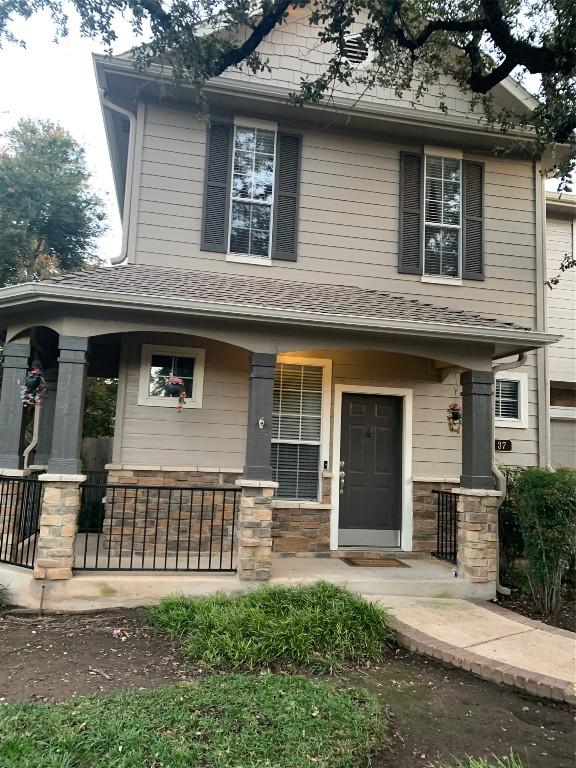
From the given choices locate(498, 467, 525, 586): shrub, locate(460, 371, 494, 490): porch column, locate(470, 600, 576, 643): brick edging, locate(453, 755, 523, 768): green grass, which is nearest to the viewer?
locate(453, 755, 523, 768): green grass

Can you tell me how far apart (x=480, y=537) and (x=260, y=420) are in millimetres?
2567

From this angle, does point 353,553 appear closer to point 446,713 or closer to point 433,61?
point 446,713

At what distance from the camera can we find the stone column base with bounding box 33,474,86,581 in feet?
15.5

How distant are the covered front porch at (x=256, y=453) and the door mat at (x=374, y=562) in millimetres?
181

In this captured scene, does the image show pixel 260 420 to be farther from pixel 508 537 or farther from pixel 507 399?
pixel 507 399

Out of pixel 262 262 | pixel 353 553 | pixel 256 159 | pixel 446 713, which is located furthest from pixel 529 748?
pixel 256 159

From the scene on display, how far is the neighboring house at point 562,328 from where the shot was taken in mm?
8352

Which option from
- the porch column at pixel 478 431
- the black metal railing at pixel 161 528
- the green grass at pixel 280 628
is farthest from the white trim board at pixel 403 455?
the green grass at pixel 280 628

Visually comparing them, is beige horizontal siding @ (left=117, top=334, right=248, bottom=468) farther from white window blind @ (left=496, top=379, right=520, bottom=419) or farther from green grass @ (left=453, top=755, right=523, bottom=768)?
green grass @ (left=453, top=755, right=523, bottom=768)

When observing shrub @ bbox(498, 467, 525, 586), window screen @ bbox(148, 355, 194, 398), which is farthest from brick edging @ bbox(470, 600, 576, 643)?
window screen @ bbox(148, 355, 194, 398)

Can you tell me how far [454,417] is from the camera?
6719 millimetres

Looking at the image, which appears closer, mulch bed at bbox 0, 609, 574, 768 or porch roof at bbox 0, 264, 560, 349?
mulch bed at bbox 0, 609, 574, 768

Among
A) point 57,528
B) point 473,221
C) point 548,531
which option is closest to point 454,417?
point 548,531

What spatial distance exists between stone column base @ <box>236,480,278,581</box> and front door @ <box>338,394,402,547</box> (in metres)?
1.81
